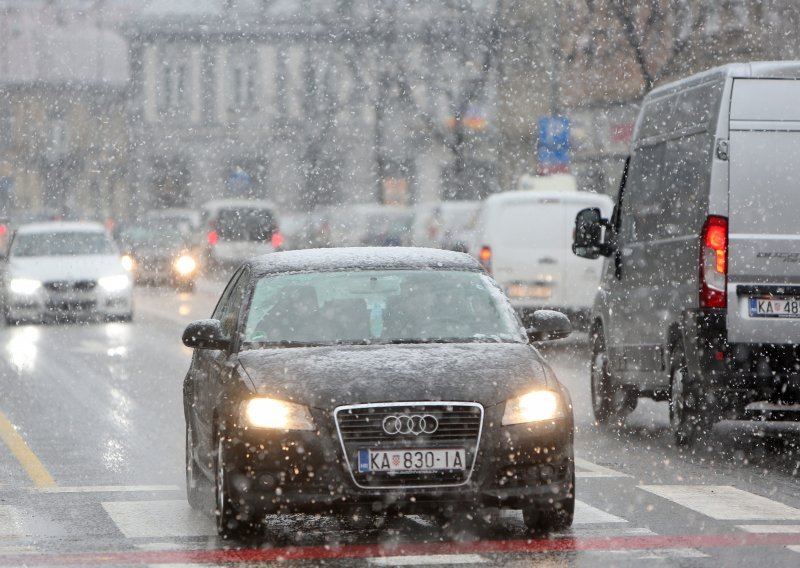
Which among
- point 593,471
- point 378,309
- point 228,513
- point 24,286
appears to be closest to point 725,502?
point 593,471

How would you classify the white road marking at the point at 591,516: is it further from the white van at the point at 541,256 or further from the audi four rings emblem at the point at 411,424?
the white van at the point at 541,256

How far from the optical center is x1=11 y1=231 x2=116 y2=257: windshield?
3145cm

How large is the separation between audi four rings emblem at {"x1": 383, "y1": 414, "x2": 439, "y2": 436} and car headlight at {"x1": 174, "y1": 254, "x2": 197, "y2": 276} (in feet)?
113

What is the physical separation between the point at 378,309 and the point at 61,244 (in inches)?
894

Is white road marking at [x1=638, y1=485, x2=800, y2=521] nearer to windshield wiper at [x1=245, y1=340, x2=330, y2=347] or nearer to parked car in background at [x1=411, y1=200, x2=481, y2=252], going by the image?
windshield wiper at [x1=245, y1=340, x2=330, y2=347]

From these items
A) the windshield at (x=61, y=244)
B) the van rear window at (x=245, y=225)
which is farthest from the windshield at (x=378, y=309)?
the van rear window at (x=245, y=225)

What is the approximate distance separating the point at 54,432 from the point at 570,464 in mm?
6594

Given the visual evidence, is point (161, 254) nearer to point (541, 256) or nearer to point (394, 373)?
point (541, 256)

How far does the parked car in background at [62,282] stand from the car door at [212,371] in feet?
63.6

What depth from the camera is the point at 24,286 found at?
99.1 feet

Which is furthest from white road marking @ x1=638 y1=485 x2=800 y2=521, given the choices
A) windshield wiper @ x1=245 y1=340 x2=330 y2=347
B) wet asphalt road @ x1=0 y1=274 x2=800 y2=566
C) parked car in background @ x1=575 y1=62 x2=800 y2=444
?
windshield wiper @ x1=245 y1=340 x2=330 y2=347

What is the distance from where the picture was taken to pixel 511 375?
881 cm

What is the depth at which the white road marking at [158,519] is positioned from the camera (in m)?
9.24

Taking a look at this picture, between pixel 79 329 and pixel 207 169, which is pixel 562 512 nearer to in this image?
pixel 79 329
